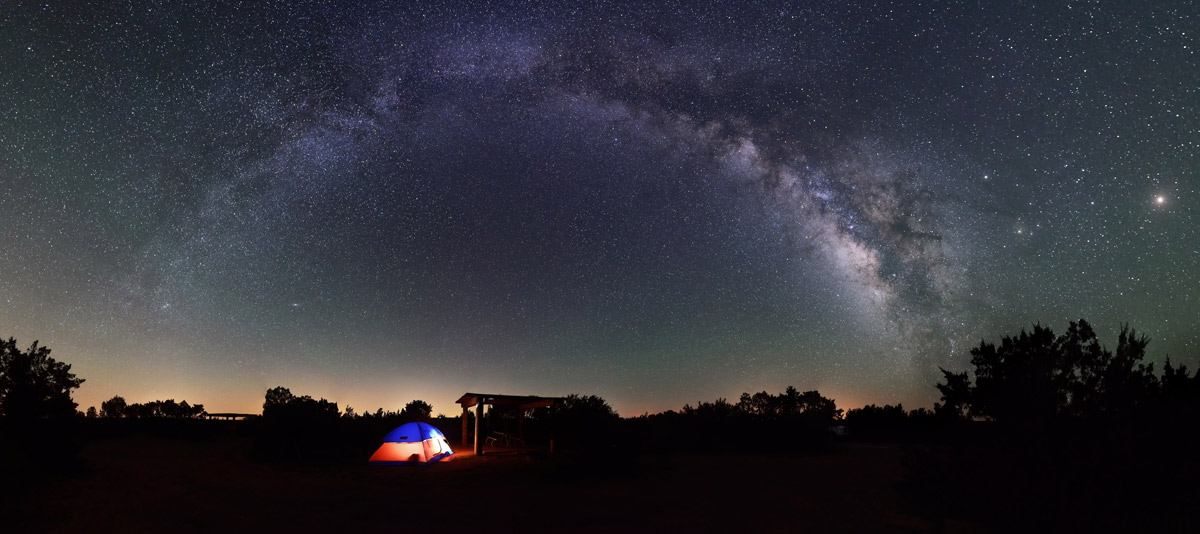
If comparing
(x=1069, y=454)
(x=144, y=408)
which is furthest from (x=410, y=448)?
(x=144, y=408)

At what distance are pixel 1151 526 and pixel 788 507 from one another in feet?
17.9

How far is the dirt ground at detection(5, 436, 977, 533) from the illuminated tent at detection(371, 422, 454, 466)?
75 cm

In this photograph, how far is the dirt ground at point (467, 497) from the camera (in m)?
10.5

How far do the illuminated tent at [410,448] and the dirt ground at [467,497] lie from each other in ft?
2.46

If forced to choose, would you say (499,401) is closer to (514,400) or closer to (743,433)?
(514,400)

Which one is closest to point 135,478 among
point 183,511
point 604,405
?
point 183,511

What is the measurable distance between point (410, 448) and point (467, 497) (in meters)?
7.85

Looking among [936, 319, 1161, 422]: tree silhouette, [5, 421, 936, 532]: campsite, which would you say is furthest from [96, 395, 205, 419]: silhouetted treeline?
[936, 319, 1161, 422]: tree silhouette

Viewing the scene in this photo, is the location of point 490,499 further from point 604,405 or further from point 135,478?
point 604,405

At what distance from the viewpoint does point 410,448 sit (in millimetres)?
20547

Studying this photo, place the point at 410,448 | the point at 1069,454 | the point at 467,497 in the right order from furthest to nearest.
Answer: the point at 410,448, the point at 467,497, the point at 1069,454

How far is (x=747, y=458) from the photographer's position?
23266 millimetres

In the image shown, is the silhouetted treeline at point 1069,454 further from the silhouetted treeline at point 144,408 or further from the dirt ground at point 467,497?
the silhouetted treeline at point 144,408

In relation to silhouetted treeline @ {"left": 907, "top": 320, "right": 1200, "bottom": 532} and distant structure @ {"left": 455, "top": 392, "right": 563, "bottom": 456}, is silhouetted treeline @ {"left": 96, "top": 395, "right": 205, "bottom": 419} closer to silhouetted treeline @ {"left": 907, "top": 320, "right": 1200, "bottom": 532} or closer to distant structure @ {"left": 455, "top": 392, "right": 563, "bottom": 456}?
distant structure @ {"left": 455, "top": 392, "right": 563, "bottom": 456}
